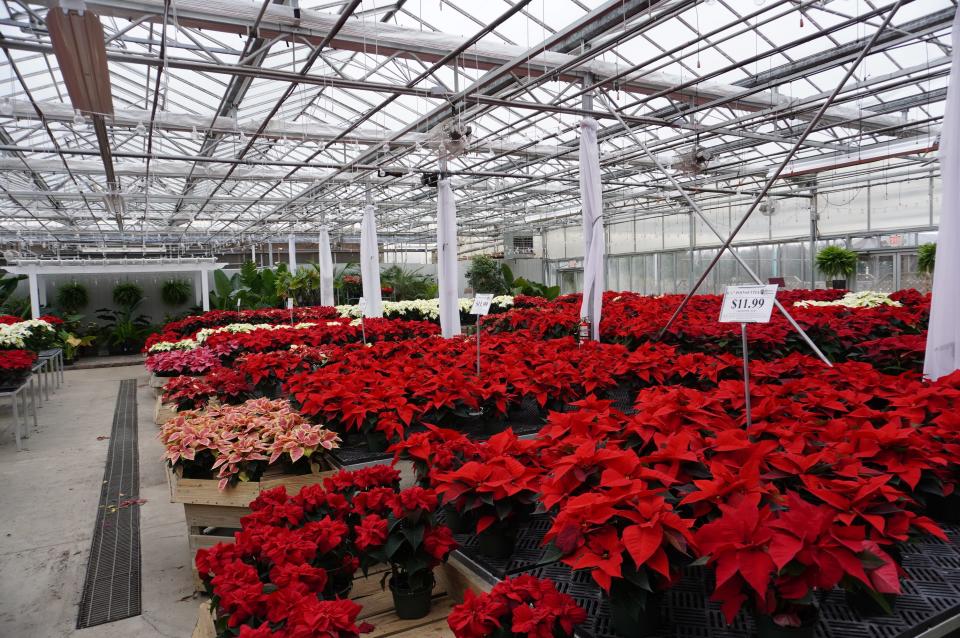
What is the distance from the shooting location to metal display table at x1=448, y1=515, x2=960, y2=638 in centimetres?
155

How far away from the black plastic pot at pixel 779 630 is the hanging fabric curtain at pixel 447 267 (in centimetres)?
611

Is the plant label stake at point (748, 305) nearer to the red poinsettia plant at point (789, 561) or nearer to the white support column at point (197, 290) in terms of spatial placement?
the red poinsettia plant at point (789, 561)

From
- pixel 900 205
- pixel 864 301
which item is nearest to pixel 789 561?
pixel 864 301

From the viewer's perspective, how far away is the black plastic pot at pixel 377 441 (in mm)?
3281

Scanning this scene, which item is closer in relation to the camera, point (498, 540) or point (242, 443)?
point (498, 540)

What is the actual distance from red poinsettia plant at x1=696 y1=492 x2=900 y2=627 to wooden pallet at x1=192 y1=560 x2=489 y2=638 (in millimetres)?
840

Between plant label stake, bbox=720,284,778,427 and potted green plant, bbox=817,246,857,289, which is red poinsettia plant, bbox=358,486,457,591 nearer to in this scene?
plant label stake, bbox=720,284,778,427

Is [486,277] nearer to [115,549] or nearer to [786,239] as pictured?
[786,239]

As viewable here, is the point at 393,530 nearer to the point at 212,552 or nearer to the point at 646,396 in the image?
the point at 212,552

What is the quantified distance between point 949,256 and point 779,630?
8.96ft

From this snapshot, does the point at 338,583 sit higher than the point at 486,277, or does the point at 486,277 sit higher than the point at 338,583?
the point at 486,277

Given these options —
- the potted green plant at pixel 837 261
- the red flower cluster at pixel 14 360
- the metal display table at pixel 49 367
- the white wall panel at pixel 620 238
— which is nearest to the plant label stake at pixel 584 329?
the red flower cluster at pixel 14 360

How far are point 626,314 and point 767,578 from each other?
5.75 meters

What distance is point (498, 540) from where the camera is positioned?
6.65ft
